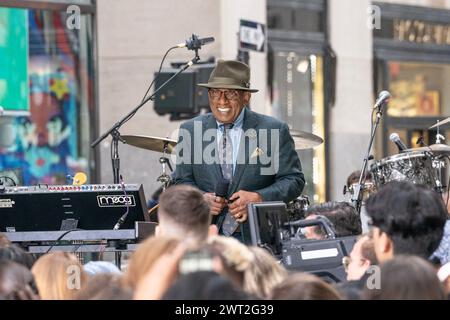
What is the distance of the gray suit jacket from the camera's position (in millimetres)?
8195

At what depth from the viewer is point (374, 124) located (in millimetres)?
9656

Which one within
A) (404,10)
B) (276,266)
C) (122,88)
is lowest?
(276,266)

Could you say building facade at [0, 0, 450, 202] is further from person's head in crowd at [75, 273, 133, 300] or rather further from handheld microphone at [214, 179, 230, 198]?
person's head in crowd at [75, 273, 133, 300]

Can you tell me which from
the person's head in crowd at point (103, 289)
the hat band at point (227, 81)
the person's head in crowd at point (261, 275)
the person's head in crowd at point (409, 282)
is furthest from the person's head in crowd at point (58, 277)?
the hat band at point (227, 81)

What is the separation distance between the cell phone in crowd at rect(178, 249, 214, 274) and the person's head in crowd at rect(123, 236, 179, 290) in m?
0.13

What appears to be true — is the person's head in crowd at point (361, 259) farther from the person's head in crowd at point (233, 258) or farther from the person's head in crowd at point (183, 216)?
the person's head in crowd at point (233, 258)

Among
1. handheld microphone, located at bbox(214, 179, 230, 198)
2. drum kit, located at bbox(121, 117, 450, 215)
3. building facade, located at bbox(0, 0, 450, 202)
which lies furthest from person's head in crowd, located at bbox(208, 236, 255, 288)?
building facade, located at bbox(0, 0, 450, 202)

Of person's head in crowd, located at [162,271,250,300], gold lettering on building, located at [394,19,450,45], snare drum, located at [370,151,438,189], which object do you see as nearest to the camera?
person's head in crowd, located at [162,271,250,300]

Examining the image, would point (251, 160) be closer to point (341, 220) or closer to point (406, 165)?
point (341, 220)

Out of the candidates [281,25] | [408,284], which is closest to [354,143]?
[281,25]

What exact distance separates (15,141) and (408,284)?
10.5m

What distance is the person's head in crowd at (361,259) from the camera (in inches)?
230

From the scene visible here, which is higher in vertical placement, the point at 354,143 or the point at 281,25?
the point at 281,25
